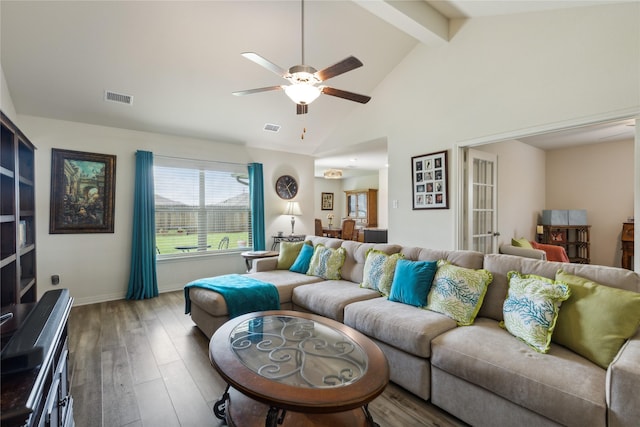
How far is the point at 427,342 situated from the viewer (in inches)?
75.9

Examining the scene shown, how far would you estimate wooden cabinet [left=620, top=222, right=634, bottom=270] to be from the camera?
16.0 ft

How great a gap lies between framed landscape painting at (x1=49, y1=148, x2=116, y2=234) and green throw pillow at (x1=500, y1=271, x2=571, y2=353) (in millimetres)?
4766

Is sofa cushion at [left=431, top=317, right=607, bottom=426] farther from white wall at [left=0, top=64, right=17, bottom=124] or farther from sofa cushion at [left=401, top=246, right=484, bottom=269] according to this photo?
white wall at [left=0, top=64, right=17, bottom=124]

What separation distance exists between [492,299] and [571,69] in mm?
2279

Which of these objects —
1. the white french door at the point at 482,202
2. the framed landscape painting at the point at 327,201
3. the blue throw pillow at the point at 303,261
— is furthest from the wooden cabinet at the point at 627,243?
the framed landscape painting at the point at 327,201

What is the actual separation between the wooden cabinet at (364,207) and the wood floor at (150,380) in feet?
21.8

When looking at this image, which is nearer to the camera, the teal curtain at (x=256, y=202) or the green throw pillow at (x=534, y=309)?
the green throw pillow at (x=534, y=309)

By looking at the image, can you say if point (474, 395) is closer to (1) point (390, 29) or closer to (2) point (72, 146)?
(1) point (390, 29)

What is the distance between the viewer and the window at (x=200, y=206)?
4.73 meters

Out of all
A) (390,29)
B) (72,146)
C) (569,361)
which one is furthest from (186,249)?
(569,361)

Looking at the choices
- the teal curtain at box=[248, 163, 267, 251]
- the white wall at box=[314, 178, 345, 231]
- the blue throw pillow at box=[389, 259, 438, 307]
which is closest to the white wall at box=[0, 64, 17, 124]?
the teal curtain at box=[248, 163, 267, 251]

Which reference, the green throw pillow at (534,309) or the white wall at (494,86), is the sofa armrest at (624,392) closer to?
the green throw pillow at (534,309)

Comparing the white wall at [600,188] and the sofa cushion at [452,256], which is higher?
the white wall at [600,188]

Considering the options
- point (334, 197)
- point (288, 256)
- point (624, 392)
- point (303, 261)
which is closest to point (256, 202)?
point (288, 256)
